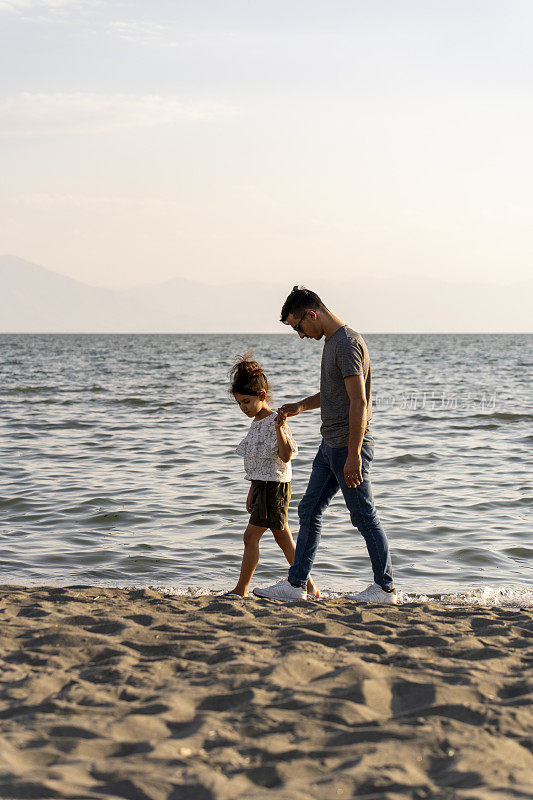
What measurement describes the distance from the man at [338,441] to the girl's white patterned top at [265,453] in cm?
21

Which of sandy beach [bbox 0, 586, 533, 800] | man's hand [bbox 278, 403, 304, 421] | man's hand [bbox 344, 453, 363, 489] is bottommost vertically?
sandy beach [bbox 0, 586, 533, 800]

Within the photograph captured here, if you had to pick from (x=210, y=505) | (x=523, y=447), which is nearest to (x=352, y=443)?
(x=210, y=505)

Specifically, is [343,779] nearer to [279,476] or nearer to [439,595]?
[279,476]

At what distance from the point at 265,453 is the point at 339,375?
0.80 meters

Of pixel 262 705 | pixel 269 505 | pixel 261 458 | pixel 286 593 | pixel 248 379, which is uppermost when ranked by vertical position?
pixel 248 379

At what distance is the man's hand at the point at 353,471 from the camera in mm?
4969

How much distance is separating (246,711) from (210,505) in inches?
232

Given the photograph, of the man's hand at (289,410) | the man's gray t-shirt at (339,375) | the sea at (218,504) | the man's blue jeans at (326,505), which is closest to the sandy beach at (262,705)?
the man's blue jeans at (326,505)

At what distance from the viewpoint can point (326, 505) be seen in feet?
17.7

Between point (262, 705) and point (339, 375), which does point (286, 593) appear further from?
point (262, 705)

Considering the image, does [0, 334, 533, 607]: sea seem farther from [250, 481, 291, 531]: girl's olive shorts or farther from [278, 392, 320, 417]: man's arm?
[278, 392, 320, 417]: man's arm

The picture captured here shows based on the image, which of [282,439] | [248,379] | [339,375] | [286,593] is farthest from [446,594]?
[248,379]

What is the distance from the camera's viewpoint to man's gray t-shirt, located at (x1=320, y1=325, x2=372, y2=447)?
196 inches

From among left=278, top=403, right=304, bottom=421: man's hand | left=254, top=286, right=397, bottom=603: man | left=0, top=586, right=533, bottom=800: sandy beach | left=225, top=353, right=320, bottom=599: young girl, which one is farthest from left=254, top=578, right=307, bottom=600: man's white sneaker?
left=278, top=403, right=304, bottom=421: man's hand
